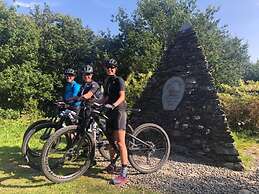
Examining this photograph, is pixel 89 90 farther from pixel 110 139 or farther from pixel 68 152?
pixel 68 152

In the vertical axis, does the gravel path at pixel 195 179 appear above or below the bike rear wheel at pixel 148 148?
below

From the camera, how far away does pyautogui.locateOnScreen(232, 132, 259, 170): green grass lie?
287 inches

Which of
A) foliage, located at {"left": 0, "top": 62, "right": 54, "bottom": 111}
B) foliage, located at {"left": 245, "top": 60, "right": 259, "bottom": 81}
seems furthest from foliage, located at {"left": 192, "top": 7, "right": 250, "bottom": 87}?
foliage, located at {"left": 245, "top": 60, "right": 259, "bottom": 81}

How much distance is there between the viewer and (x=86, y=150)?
5.96 metres

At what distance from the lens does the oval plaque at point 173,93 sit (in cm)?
785

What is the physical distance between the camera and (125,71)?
22.7 meters

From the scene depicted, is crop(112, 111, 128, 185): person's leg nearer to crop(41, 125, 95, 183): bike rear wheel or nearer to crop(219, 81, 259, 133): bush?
crop(41, 125, 95, 183): bike rear wheel

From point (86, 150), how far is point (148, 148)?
1.13 metres

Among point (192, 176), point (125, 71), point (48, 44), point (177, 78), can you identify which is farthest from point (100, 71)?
point (192, 176)

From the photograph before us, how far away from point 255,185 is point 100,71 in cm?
1752

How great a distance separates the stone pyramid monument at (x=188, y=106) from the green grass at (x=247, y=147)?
0.69 meters

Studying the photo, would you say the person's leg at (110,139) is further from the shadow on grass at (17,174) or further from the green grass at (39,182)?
the shadow on grass at (17,174)

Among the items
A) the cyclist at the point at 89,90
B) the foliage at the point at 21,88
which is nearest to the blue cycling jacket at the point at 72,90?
the cyclist at the point at 89,90

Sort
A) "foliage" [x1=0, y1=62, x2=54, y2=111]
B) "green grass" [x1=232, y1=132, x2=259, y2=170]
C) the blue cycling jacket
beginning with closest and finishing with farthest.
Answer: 1. the blue cycling jacket
2. "green grass" [x1=232, y1=132, x2=259, y2=170]
3. "foliage" [x1=0, y1=62, x2=54, y2=111]
